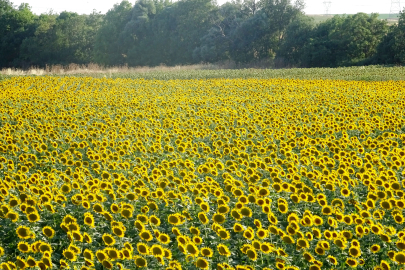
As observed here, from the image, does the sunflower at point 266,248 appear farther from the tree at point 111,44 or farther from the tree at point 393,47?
the tree at point 111,44

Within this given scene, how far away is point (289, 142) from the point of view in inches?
289

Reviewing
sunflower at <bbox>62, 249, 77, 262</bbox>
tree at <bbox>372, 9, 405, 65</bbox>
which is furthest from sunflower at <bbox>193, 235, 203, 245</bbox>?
tree at <bbox>372, 9, 405, 65</bbox>

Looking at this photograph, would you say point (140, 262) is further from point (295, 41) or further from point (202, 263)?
point (295, 41)

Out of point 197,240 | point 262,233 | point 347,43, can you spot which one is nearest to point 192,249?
point 197,240

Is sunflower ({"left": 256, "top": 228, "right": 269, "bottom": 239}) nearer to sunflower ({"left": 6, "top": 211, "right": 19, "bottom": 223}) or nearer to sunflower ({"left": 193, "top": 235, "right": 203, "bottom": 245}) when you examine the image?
sunflower ({"left": 193, "top": 235, "right": 203, "bottom": 245})

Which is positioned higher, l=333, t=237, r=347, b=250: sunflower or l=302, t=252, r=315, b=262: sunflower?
l=333, t=237, r=347, b=250: sunflower

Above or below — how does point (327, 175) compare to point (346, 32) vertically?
below

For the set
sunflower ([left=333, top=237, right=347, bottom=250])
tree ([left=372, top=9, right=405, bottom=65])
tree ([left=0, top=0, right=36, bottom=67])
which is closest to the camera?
sunflower ([left=333, top=237, right=347, bottom=250])

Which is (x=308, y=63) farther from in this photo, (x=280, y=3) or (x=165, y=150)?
(x=165, y=150)

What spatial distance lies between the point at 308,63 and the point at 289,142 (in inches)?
1377

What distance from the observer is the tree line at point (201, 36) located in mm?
38969

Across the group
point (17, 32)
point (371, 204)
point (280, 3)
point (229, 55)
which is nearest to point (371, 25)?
point (280, 3)

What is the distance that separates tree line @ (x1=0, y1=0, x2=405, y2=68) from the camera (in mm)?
38969

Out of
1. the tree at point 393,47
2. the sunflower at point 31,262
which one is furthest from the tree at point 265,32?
the sunflower at point 31,262
